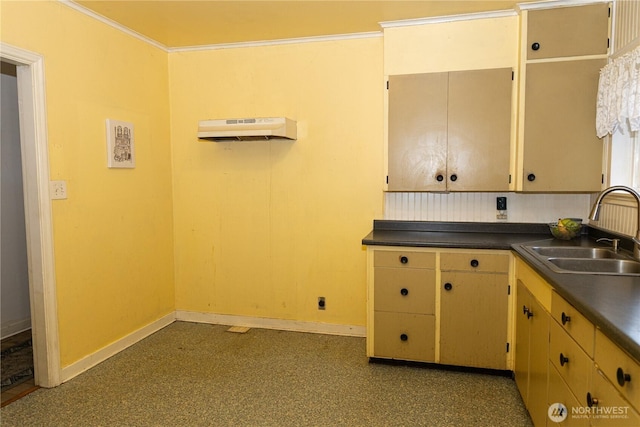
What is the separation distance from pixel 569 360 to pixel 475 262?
3.61ft

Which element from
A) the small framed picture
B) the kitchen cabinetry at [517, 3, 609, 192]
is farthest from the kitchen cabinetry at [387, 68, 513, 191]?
the small framed picture

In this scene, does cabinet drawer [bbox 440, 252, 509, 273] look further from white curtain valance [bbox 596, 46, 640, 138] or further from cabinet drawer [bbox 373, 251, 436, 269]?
white curtain valance [bbox 596, 46, 640, 138]

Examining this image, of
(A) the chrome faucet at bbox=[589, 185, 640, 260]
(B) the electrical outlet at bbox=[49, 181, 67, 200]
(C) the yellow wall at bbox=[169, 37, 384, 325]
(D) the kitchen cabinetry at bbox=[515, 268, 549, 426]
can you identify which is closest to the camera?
(D) the kitchen cabinetry at bbox=[515, 268, 549, 426]

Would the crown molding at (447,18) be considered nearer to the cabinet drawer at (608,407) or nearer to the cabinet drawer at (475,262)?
the cabinet drawer at (475,262)

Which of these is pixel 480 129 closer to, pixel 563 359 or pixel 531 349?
pixel 531 349

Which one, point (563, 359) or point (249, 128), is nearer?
point (563, 359)

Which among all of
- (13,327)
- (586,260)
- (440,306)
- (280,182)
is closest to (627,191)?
(586,260)

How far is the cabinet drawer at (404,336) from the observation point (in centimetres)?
276

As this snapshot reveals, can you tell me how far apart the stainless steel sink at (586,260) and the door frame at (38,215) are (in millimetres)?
2812

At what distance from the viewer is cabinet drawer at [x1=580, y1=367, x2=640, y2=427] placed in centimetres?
111

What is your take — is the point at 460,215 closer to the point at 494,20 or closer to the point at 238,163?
the point at 494,20

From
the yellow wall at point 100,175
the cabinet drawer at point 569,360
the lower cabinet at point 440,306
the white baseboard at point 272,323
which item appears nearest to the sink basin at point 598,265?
the lower cabinet at point 440,306

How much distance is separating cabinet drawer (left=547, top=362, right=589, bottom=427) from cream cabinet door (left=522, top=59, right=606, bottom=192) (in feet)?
4.66

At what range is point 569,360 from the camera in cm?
157
